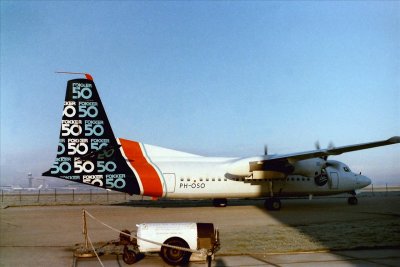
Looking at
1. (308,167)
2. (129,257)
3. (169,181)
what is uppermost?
(308,167)

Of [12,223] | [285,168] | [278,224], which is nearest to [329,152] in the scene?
[285,168]

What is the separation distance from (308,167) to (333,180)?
123 inches

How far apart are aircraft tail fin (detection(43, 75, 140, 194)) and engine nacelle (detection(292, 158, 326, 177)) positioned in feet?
31.1

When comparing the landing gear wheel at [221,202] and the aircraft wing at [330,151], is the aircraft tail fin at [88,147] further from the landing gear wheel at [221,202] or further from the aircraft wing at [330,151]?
the aircraft wing at [330,151]

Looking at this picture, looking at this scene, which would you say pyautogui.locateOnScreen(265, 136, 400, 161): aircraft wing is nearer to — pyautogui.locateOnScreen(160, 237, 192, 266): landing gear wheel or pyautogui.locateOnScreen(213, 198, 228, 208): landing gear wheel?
pyautogui.locateOnScreen(213, 198, 228, 208): landing gear wheel

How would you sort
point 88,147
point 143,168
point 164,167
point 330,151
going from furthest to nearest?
1. point 164,167
2. point 143,168
3. point 330,151
4. point 88,147

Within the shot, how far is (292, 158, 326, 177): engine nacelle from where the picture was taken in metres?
22.8

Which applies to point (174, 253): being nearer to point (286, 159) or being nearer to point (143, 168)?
point (143, 168)

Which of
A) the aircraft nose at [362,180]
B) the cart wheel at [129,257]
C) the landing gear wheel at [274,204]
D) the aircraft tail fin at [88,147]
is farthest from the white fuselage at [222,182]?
the cart wheel at [129,257]

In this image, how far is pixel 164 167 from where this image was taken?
2130 cm

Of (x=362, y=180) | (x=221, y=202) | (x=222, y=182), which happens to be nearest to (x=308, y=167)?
(x=222, y=182)

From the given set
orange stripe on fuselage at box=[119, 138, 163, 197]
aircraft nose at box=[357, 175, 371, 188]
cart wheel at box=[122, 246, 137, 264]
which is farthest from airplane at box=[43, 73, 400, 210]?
cart wheel at box=[122, 246, 137, 264]

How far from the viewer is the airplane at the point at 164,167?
773 inches

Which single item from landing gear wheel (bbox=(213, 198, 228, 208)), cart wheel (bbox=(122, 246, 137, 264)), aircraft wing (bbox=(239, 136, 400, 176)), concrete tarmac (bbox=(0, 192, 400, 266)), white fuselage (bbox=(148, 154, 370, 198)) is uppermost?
aircraft wing (bbox=(239, 136, 400, 176))
